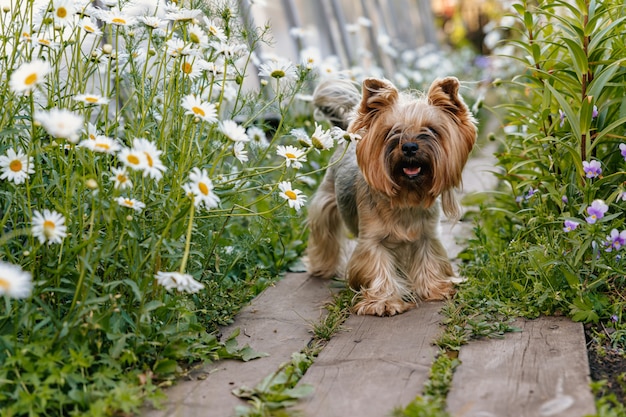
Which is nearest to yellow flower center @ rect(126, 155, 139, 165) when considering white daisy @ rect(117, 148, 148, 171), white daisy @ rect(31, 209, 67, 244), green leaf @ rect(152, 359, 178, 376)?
white daisy @ rect(117, 148, 148, 171)

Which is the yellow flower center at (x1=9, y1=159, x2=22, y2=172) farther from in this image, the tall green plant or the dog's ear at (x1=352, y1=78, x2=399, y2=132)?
the tall green plant

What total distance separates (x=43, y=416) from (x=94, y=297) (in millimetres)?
459

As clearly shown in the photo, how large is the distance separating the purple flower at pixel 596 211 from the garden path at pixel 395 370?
0.48 metres

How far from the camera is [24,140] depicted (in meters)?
3.39

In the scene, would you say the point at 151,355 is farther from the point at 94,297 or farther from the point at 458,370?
the point at 458,370

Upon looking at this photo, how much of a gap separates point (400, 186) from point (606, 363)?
1362mm

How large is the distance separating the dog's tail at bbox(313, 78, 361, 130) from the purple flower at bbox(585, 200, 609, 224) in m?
1.70

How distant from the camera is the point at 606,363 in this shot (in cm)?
320

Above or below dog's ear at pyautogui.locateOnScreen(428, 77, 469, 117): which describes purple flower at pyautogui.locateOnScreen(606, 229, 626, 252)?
below

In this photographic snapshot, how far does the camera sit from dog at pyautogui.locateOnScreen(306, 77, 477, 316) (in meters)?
3.99

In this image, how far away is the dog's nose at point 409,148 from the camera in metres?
3.94

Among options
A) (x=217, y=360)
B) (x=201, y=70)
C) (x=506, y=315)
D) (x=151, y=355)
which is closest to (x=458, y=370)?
(x=506, y=315)

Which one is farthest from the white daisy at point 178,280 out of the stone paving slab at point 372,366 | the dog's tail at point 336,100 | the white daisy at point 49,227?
the dog's tail at point 336,100

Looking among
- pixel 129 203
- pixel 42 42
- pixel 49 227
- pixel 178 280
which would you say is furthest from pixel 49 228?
pixel 42 42
